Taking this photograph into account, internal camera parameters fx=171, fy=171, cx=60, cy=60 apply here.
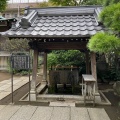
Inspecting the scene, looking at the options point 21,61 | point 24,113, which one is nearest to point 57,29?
point 21,61

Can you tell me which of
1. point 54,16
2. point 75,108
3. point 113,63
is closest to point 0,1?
point 54,16

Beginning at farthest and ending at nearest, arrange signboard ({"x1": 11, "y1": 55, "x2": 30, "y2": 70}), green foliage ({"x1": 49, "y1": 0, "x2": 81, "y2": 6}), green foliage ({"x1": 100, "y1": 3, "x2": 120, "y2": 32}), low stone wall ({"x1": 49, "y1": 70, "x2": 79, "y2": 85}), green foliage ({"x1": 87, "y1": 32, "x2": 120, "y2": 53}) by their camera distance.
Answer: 1. green foliage ({"x1": 49, "y1": 0, "x2": 81, "y2": 6})
2. low stone wall ({"x1": 49, "y1": 70, "x2": 79, "y2": 85})
3. signboard ({"x1": 11, "y1": 55, "x2": 30, "y2": 70})
4. green foliage ({"x1": 100, "y1": 3, "x2": 120, "y2": 32})
5. green foliage ({"x1": 87, "y1": 32, "x2": 120, "y2": 53})

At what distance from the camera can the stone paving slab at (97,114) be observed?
13.9ft

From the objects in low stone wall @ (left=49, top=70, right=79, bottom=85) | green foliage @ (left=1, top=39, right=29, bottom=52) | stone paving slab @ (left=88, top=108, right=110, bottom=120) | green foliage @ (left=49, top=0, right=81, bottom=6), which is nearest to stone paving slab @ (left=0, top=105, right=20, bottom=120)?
stone paving slab @ (left=88, top=108, right=110, bottom=120)

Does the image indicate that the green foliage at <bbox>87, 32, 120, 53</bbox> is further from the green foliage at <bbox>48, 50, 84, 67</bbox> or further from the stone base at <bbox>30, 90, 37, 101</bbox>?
the green foliage at <bbox>48, 50, 84, 67</bbox>

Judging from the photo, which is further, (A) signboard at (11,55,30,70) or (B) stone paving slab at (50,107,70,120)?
(A) signboard at (11,55,30,70)

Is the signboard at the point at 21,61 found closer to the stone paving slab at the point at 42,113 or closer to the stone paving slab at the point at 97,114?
the stone paving slab at the point at 42,113

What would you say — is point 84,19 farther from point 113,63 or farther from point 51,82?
point 113,63

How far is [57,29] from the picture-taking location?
548 cm

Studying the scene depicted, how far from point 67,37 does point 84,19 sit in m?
1.67

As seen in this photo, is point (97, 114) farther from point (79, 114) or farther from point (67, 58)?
point (67, 58)

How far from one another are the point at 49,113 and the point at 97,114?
1.26 m

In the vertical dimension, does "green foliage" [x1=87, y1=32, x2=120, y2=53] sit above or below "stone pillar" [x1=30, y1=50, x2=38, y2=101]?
above

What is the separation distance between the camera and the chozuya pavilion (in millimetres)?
5094
